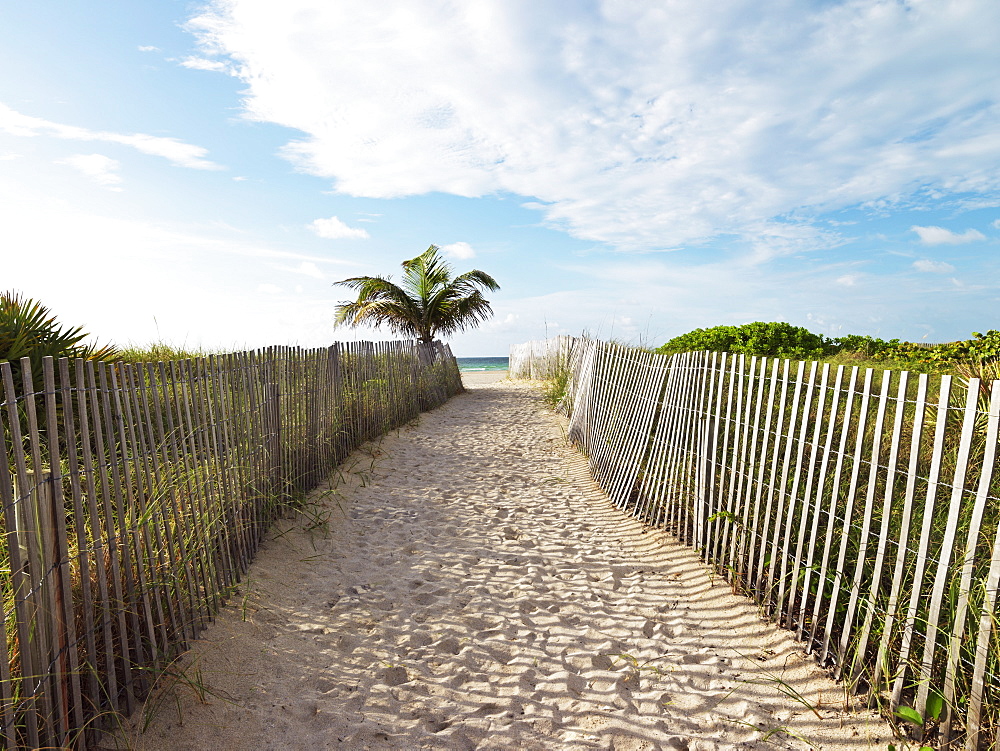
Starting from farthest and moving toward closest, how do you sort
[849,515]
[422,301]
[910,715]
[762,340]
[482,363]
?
[482,363] → [422,301] → [762,340] → [849,515] → [910,715]

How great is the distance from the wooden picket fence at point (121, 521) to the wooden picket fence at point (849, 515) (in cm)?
348

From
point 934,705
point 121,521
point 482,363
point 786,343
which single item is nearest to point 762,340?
point 786,343

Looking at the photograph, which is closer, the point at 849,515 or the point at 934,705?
the point at 934,705

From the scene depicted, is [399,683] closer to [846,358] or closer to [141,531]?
[141,531]

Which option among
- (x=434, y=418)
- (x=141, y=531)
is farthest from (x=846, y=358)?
(x=141, y=531)

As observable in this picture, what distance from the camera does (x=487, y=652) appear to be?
145 inches

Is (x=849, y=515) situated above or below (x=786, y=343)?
below

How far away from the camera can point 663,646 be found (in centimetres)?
377

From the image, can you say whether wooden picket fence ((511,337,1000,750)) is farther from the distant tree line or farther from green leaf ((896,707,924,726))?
the distant tree line

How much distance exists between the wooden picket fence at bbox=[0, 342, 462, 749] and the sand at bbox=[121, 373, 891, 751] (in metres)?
0.27

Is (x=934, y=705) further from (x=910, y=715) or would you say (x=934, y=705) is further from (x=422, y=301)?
(x=422, y=301)

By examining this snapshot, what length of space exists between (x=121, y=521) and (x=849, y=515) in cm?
366

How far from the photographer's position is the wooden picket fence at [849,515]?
8.88 feet

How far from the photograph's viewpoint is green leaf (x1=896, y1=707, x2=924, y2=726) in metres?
2.77
